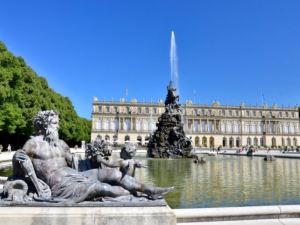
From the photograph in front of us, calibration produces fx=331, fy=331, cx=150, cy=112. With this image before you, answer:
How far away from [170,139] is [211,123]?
251 ft

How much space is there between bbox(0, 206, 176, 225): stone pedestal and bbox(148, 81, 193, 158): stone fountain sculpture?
18.8 meters

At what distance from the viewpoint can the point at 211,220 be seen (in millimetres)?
4359

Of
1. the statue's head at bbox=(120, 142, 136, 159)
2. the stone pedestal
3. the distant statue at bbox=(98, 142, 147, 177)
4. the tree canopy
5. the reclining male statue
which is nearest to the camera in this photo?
the stone pedestal

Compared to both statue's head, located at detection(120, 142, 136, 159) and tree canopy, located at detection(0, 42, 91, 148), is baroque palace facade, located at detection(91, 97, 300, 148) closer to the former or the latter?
tree canopy, located at detection(0, 42, 91, 148)

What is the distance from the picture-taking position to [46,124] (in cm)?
430

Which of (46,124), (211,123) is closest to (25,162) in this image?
(46,124)

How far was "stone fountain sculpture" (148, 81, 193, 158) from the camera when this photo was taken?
2280 centimetres

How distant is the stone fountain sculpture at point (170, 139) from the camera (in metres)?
22.8

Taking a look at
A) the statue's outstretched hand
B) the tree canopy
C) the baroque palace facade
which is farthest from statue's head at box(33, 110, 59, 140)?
the baroque palace facade

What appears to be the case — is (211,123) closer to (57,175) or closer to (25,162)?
(57,175)

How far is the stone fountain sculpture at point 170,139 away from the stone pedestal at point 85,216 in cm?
1884

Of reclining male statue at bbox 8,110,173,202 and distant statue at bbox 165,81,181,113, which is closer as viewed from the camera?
reclining male statue at bbox 8,110,173,202

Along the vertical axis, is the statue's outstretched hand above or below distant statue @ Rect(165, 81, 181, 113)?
below

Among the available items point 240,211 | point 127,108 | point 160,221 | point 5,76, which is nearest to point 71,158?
point 160,221
